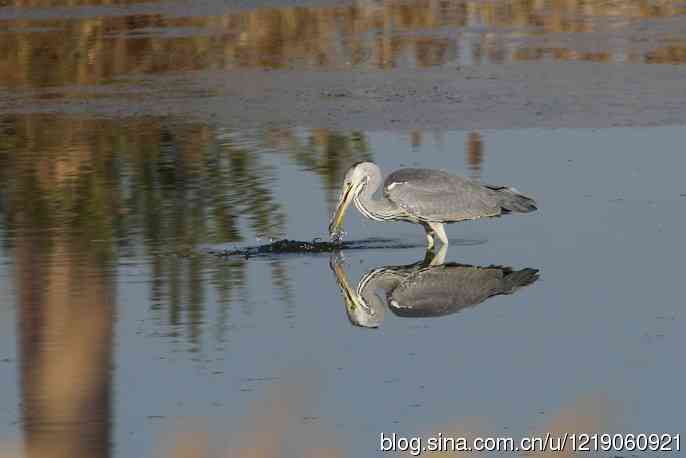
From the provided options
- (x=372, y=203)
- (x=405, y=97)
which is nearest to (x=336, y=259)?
(x=372, y=203)

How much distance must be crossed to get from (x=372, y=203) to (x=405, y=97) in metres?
6.09

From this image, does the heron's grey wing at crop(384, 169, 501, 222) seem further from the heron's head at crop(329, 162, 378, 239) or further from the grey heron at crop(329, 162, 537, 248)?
the heron's head at crop(329, 162, 378, 239)

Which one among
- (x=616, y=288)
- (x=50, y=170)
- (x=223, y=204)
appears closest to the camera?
(x=616, y=288)

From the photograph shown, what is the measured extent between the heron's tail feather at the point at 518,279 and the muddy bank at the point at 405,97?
5556 mm

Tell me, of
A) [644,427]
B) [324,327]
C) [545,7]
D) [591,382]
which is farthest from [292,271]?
[545,7]

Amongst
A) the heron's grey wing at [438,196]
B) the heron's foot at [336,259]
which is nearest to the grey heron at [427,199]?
the heron's grey wing at [438,196]

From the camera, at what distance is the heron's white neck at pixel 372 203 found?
1124 centimetres

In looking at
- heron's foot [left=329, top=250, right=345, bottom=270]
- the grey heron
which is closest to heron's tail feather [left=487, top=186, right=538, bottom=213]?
the grey heron

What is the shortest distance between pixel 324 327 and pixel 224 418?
1.84 metres

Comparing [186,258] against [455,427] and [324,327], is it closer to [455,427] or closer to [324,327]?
[324,327]

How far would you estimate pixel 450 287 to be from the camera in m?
9.62

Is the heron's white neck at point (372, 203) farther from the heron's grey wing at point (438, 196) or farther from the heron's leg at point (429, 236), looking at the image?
the heron's leg at point (429, 236)

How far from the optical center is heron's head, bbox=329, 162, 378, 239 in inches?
440

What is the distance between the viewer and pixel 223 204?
1251 centimetres
